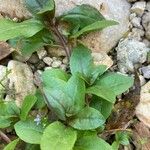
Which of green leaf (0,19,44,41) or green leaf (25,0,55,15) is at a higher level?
green leaf (25,0,55,15)

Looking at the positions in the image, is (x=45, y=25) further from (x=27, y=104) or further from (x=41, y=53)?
(x=27, y=104)

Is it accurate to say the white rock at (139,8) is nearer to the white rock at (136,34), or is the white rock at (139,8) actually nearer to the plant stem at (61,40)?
the white rock at (136,34)

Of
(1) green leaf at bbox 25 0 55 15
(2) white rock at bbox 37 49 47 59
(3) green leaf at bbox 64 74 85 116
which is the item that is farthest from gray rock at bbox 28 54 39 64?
(3) green leaf at bbox 64 74 85 116

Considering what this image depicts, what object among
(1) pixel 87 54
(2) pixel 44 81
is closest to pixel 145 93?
(1) pixel 87 54

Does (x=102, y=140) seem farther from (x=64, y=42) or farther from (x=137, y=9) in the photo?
(x=137, y=9)

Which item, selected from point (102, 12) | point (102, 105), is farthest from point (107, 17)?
point (102, 105)

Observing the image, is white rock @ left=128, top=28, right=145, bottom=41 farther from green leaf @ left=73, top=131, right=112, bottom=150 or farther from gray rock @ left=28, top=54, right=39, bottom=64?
green leaf @ left=73, top=131, right=112, bottom=150

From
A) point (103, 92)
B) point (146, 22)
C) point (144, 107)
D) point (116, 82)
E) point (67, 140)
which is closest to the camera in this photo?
point (67, 140)
